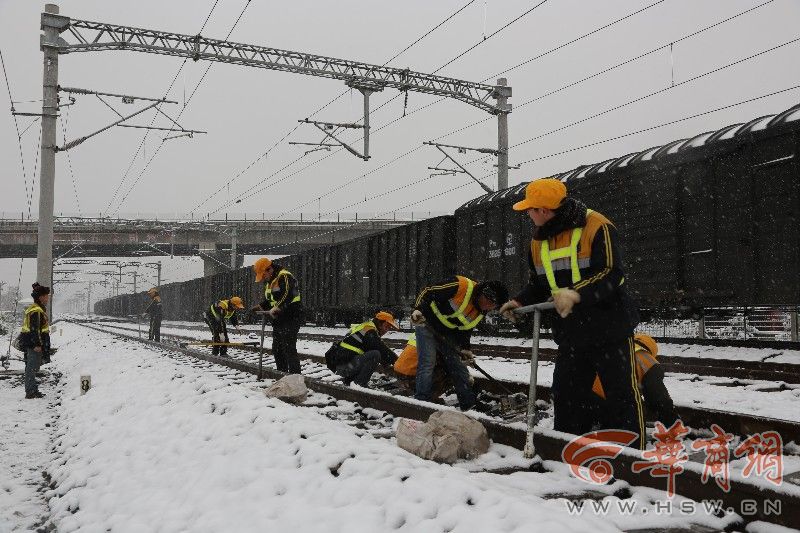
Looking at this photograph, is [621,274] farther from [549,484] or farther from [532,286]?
[549,484]

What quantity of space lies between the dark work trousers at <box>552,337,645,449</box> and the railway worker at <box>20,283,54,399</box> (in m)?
9.01

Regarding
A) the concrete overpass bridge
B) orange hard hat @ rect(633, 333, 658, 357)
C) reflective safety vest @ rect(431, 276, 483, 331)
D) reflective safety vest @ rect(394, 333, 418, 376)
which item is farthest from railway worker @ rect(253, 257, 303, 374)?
the concrete overpass bridge

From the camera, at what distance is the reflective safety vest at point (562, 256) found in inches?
150

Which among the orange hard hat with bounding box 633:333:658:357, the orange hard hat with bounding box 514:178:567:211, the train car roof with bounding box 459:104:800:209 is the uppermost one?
the train car roof with bounding box 459:104:800:209

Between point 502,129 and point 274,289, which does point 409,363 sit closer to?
point 274,289

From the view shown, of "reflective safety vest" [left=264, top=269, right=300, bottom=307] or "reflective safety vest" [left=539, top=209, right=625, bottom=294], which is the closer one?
"reflective safety vest" [left=539, top=209, right=625, bottom=294]

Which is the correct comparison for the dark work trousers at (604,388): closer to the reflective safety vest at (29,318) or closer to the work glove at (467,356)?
the work glove at (467,356)

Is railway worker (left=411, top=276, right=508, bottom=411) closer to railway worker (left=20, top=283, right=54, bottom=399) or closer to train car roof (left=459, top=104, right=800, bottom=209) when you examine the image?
train car roof (left=459, top=104, right=800, bottom=209)

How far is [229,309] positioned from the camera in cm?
1436

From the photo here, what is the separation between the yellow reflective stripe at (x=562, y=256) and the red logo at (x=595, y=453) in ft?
2.93

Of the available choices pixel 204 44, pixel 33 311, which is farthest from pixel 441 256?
pixel 33 311

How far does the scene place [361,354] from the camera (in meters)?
7.69

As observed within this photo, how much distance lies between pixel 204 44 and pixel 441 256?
8317 mm

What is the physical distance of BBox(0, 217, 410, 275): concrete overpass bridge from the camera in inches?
2013
